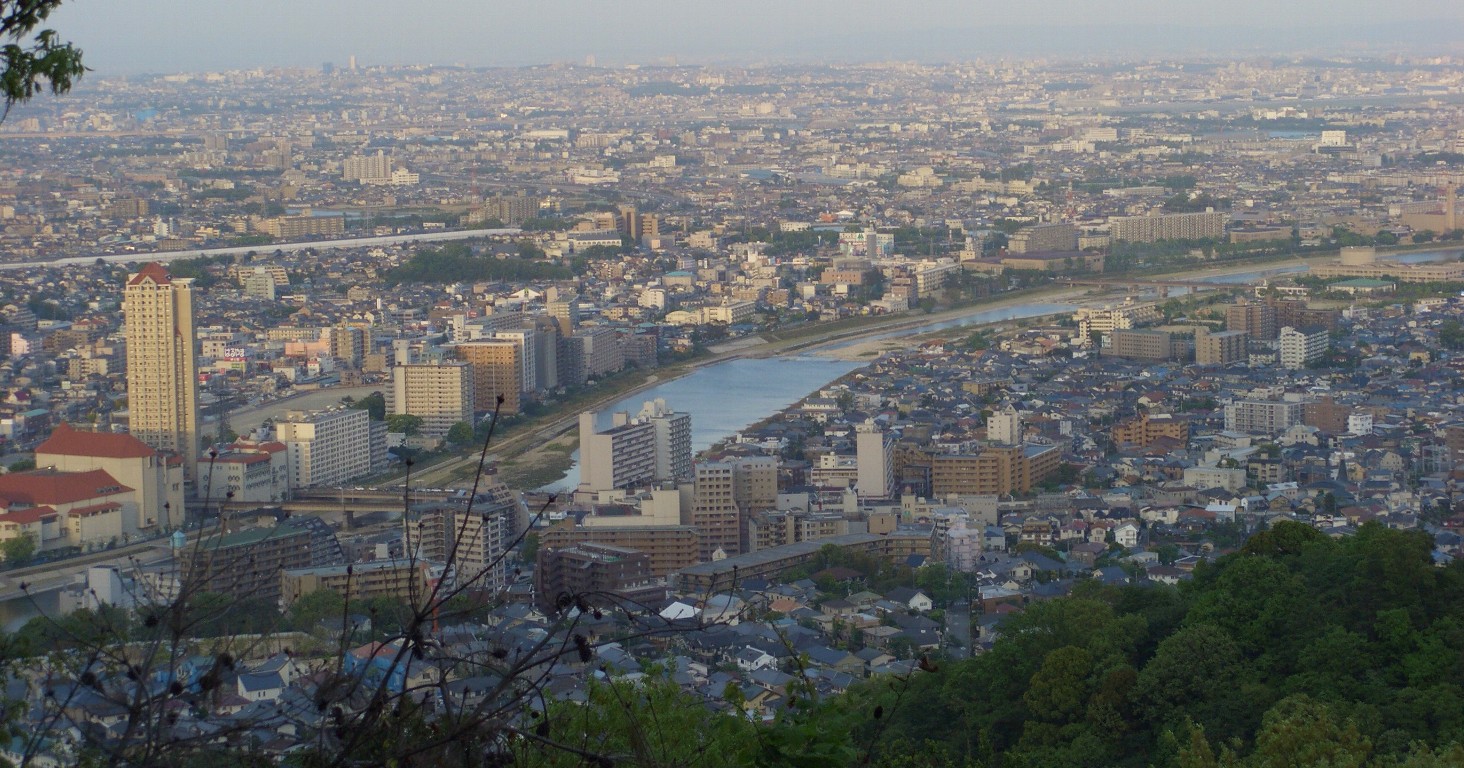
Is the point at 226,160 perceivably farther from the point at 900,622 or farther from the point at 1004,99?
the point at 900,622

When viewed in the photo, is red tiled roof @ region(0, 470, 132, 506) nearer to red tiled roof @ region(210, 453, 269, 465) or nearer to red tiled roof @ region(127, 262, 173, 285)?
red tiled roof @ region(210, 453, 269, 465)

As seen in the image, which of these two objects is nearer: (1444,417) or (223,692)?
(223,692)

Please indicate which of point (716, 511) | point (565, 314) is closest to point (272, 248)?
point (565, 314)

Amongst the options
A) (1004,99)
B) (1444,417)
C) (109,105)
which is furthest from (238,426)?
(1004,99)

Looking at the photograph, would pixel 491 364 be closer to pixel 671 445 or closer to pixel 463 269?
pixel 671 445

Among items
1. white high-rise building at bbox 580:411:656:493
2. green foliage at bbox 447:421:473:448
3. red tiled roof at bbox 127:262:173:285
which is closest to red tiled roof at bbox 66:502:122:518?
red tiled roof at bbox 127:262:173:285

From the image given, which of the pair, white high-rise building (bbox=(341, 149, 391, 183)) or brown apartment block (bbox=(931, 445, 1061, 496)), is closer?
brown apartment block (bbox=(931, 445, 1061, 496))

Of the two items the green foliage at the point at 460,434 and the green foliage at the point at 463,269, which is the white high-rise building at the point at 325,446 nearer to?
the green foliage at the point at 460,434
